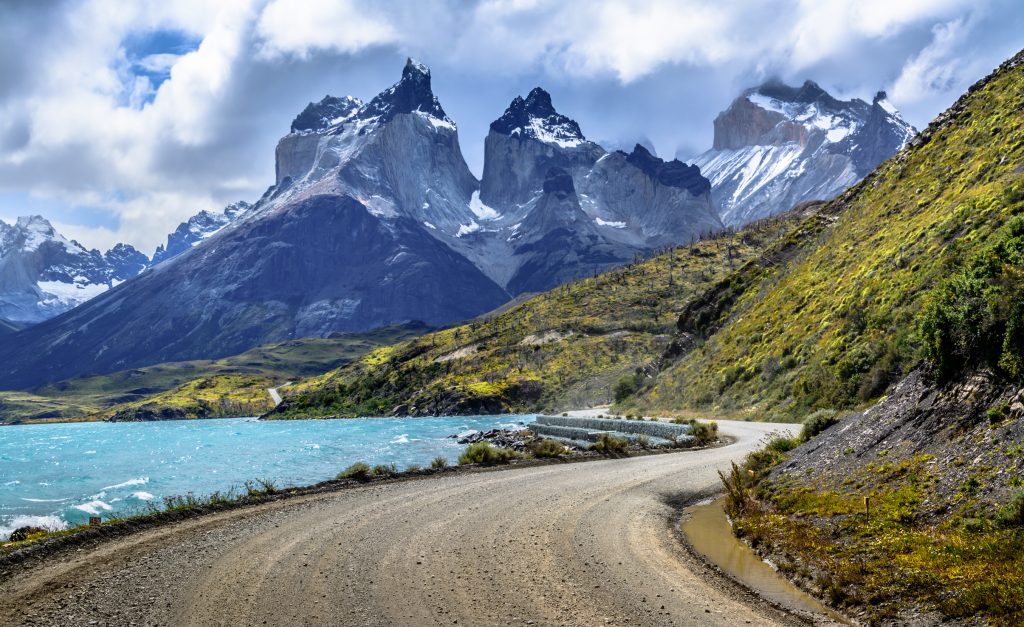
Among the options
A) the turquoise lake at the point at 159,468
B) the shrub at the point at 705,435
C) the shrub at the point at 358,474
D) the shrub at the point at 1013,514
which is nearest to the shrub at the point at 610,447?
the shrub at the point at 705,435

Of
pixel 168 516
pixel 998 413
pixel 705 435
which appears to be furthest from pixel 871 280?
pixel 168 516

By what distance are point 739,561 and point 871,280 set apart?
120ft

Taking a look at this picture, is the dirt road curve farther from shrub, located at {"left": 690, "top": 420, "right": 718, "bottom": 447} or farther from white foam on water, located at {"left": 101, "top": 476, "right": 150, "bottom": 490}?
white foam on water, located at {"left": 101, "top": 476, "right": 150, "bottom": 490}

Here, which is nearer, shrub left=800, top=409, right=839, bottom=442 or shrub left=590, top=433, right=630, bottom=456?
shrub left=800, top=409, right=839, bottom=442

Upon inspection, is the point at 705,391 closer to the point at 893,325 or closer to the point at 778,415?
the point at 778,415

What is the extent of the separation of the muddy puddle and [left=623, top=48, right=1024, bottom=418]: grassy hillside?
758 cm

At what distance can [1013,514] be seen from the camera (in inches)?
430

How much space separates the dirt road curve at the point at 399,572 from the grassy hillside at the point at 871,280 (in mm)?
10870

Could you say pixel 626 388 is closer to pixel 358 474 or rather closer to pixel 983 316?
pixel 358 474

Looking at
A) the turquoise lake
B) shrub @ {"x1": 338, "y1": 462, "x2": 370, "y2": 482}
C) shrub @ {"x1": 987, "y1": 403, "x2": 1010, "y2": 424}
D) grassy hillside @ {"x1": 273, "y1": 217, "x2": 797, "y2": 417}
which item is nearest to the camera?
shrub @ {"x1": 987, "y1": 403, "x2": 1010, "y2": 424}

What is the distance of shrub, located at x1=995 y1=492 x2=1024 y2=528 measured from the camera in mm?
10867

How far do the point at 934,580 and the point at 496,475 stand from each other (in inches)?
729

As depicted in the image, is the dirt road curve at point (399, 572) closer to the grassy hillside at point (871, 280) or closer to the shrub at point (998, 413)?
the shrub at point (998, 413)

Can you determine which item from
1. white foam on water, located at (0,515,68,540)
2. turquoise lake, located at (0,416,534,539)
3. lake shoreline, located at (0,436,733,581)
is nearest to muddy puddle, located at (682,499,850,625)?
lake shoreline, located at (0,436,733,581)
